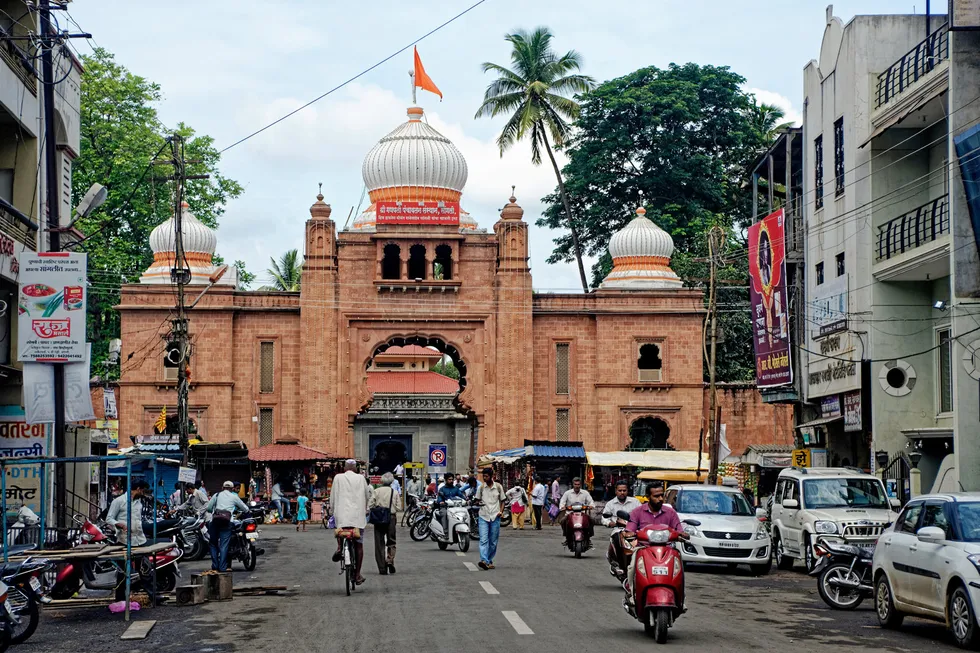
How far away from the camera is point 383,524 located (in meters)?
18.9

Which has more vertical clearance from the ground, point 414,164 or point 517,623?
point 414,164

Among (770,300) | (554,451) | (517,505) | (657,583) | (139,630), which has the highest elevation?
(770,300)

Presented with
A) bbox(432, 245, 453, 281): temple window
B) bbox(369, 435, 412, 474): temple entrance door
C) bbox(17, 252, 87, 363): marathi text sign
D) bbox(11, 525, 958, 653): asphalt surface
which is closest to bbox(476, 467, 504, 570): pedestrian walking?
bbox(11, 525, 958, 653): asphalt surface

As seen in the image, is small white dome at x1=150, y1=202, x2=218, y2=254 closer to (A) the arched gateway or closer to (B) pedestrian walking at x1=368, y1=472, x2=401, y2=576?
(A) the arched gateway

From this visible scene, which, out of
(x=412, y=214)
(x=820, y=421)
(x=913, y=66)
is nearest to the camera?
(x=913, y=66)

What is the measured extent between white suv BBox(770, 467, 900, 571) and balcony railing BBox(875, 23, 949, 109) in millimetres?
8844

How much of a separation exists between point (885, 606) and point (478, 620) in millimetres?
4415

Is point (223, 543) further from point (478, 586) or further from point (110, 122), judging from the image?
point (110, 122)

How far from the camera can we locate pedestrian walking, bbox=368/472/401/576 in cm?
1880

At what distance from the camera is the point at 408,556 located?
23.8 metres

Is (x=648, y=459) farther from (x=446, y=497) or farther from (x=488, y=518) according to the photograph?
(x=488, y=518)

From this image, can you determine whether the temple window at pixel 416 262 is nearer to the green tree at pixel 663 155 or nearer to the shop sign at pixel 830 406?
the green tree at pixel 663 155

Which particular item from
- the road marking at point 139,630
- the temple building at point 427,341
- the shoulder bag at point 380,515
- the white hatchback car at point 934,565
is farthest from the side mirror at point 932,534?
the temple building at point 427,341

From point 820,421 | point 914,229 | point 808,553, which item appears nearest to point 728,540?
point 808,553
